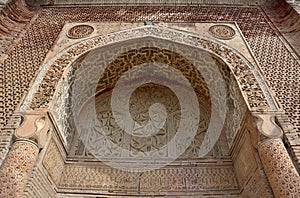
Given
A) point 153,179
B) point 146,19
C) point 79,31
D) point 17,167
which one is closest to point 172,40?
point 146,19

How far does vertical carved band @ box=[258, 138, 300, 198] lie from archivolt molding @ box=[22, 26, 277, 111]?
1.69ft

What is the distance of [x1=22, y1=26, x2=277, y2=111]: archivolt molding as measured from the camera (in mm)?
3346

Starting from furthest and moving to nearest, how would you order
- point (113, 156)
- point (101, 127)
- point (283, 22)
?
point (283, 22) < point (101, 127) < point (113, 156)

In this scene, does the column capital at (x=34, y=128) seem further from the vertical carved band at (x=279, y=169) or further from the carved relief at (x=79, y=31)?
the vertical carved band at (x=279, y=169)

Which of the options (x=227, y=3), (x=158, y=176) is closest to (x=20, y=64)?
(x=158, y=176)

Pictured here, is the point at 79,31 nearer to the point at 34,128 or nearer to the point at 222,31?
the point at 34,128

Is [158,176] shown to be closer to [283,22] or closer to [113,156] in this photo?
[113,156]

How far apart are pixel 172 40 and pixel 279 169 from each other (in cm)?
241

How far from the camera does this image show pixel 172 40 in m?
4.30

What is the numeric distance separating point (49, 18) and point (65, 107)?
1981mm

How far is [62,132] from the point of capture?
3684 millimetres

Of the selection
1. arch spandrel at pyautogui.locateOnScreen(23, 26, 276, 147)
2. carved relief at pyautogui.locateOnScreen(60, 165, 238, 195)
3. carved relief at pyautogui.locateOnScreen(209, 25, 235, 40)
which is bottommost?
carved relief at pyautogui.locateOnScreen(60, 165, 238, 195)

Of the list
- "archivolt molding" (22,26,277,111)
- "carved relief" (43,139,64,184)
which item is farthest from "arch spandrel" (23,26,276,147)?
"carved relief" (43,139,64,184)

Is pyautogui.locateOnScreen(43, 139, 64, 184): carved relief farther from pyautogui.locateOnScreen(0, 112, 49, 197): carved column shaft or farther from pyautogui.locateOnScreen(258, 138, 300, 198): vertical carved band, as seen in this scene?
pyautogui.locateOnScreen(258, 138, 300, 198): vertical carved band
